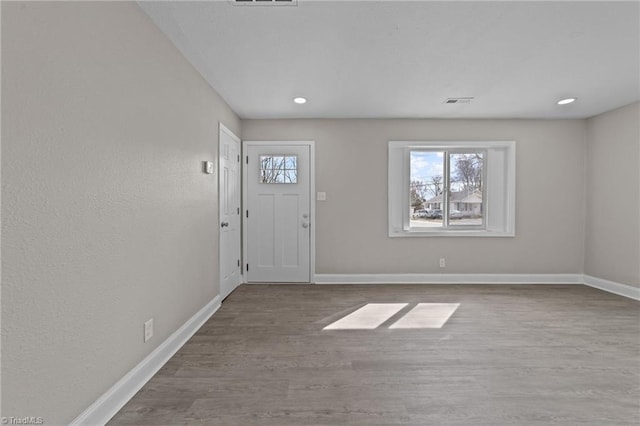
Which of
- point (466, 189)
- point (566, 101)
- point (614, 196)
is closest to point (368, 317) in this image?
point (466, 189)

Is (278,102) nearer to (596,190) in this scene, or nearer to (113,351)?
(113,351)

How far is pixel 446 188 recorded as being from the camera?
4.39m

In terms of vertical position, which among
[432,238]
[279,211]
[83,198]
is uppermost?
Answer: [83,198]

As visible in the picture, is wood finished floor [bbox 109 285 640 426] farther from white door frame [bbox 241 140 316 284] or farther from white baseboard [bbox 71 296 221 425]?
white door frame [bbox 241 140 316 284]

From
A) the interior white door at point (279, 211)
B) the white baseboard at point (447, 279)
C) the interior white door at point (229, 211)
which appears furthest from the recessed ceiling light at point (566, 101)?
the interior white door at point (229, 211)

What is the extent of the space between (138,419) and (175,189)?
1.50 m

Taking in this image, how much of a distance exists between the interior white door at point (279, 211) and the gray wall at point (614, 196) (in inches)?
158

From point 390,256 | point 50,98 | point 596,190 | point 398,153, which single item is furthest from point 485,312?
point 50,98

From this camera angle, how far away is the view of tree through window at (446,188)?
4395 mm

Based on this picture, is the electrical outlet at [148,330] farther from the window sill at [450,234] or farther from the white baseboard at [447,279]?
the window sill at [450,234]

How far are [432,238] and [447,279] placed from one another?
2.07ft

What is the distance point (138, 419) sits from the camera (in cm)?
156

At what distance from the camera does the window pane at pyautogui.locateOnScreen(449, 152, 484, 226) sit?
4410 mm

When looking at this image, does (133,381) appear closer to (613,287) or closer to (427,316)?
(427,316)
